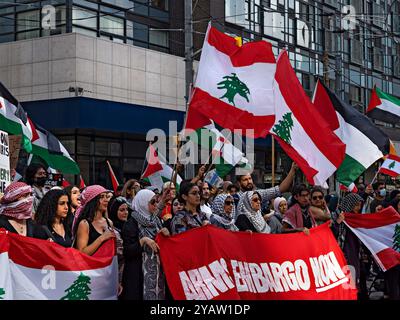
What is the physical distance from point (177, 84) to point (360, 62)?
17.7 metres

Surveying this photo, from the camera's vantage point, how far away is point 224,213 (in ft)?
28.1

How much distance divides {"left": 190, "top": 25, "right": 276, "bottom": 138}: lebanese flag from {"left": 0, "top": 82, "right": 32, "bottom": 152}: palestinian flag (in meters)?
3.04

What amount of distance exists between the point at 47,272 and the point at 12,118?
4490 mm

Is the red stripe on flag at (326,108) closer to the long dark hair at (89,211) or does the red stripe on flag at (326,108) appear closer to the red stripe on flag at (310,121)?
the red stripe on flag at (310,121)

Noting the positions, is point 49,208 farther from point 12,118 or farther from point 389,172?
point 389,172

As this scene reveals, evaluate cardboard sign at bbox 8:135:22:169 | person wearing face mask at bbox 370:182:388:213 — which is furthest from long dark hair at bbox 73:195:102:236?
person wearing face mask at bbox 370:182:388:213

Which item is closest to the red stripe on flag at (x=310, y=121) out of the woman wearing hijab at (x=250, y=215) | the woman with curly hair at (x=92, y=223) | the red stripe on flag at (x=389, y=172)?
the woman wearing hijab at (x=250, y=215)

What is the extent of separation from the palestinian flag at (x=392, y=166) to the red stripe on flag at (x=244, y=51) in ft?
26.6

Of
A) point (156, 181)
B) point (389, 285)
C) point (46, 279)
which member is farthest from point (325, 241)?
point (156, 181)

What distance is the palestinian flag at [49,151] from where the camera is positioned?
477 inches

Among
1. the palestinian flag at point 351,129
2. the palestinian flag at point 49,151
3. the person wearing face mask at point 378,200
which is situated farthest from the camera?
the person wearing face mask at point 378,200

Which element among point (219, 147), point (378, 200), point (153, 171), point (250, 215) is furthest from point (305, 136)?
point (378, 200)
